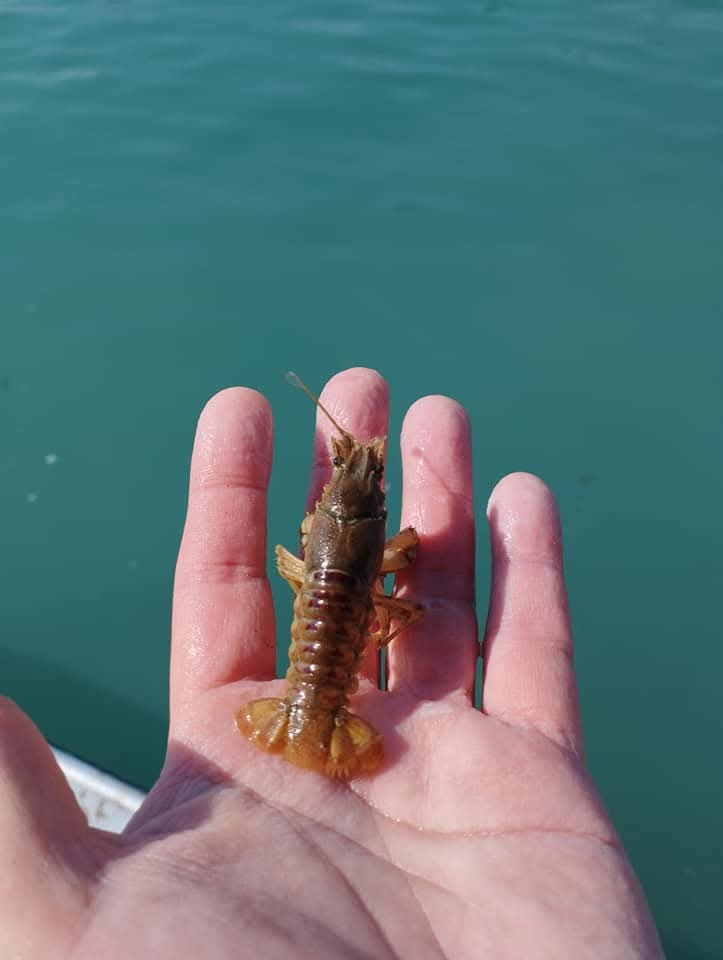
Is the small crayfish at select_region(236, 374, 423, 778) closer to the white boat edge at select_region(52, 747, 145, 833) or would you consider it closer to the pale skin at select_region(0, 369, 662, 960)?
the pale skin at select_region(0, 369, 662, 960)

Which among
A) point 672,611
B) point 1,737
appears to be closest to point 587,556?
point 672,611

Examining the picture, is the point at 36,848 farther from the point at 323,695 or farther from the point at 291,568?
the point at 291,568

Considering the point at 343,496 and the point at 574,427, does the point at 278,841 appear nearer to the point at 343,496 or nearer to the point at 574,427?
the point at 343,496

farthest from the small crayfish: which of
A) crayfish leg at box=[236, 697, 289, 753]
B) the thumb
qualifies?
the thumb

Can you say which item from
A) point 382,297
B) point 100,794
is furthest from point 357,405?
point 382,297

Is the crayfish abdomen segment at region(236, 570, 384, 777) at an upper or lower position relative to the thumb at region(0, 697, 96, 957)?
lower

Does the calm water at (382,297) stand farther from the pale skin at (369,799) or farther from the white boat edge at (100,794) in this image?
the pale skin at (369,799)

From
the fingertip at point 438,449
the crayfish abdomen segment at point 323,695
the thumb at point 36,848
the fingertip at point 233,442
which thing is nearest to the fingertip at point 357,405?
the fingertip at point 438,449
